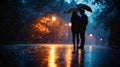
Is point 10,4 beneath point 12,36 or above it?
above

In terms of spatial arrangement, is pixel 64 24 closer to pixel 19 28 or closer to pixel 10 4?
pixel 19 28

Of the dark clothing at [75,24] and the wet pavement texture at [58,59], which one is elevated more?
the dark clothing at [75,24]

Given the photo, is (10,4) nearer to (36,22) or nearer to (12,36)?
(12,36)

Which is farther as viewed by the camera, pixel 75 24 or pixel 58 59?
pixel 75 24

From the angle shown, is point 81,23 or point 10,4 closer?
point 81,23

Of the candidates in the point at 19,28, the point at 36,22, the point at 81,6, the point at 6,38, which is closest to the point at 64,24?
the point at 36,22

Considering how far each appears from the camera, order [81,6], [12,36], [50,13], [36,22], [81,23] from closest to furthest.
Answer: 1. [81,23]
2. [81,6]
3. [12,36]
4. [36,22]
5. [50,13]

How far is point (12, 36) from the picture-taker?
44812 mm

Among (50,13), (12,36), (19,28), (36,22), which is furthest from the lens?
(50,13)

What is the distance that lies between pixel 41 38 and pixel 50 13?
6.26 m

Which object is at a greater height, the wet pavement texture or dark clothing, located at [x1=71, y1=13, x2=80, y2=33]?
dark clothing, located at [x1=71, y1=13, x2=80, y2=33]

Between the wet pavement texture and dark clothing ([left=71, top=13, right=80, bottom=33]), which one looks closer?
the wet pavement texture

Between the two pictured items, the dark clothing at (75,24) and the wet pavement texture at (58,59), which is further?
the dark clothing at (75,24)

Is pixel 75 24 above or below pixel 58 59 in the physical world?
above
